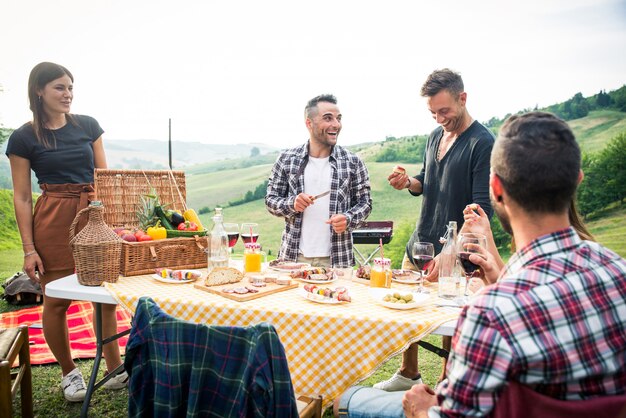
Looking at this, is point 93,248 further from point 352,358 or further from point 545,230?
point 545,230

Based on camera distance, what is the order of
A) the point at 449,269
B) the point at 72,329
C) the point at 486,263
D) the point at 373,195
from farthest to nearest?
the point at 373,195 → the point at 72,329 → the point at 449,269 → the point at 486,263

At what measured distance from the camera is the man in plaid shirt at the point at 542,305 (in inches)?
42.1

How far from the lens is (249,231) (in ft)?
9.01

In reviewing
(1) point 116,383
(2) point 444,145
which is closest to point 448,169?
(2) point 444,145

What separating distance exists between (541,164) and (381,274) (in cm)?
140

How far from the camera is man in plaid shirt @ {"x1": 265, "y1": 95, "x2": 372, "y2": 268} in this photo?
11.5 feet

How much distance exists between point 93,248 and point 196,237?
1.91 feet

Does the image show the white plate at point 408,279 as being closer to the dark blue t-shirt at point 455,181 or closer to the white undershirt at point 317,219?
the dark blue t-shirt at point 455,181

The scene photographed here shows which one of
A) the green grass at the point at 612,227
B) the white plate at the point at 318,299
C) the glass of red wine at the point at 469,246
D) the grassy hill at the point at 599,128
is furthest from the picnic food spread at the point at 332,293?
the grassy hill at the point at 599,128

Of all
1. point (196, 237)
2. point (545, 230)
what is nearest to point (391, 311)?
point (545, 230)

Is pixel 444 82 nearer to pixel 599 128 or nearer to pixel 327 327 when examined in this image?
pixel 327 327

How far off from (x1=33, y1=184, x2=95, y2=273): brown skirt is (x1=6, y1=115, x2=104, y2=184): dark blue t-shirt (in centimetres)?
8

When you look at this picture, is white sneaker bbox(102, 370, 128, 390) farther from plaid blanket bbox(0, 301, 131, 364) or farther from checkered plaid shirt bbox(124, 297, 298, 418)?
checkered plaid shirt bbox(124, 297, 298, 418)

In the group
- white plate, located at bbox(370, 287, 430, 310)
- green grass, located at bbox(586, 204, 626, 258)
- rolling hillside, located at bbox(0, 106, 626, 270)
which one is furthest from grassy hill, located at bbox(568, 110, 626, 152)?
white plate, located at bbox(370, 287, 430, 310)
